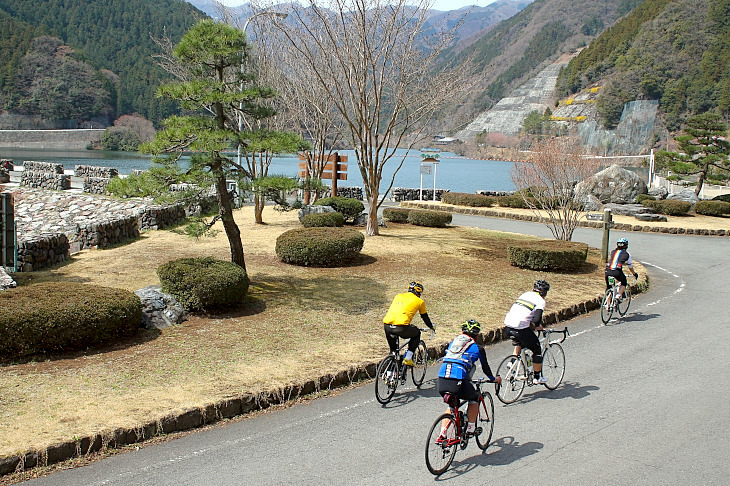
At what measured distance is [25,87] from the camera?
276 ft

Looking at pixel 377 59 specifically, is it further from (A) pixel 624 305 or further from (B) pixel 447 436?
(B) pixel 447 436

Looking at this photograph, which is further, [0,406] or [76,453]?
[0,406]

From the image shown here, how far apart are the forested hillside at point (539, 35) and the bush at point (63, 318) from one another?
445ft

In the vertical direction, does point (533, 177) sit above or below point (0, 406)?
above

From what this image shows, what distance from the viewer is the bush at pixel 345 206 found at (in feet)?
71.9

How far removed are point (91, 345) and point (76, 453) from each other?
310 cm

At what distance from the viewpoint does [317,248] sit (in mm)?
14523

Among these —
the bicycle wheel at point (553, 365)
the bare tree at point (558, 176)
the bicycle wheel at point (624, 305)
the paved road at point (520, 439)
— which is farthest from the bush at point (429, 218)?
the bicycle wheel at point (553, 365)

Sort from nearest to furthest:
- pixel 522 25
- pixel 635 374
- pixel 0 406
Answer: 1. pixel 0 406
2. pixel 635 374
3. pixel 522 25

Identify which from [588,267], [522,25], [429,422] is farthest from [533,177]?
[522,25]

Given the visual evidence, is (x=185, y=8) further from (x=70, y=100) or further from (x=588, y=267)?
(x=588, y=267)

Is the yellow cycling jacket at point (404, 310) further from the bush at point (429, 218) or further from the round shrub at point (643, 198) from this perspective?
the round shrub at point (643, 198)

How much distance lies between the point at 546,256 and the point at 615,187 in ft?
67.2

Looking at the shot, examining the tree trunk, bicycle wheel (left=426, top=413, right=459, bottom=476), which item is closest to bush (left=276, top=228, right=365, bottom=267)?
the tree trunk
